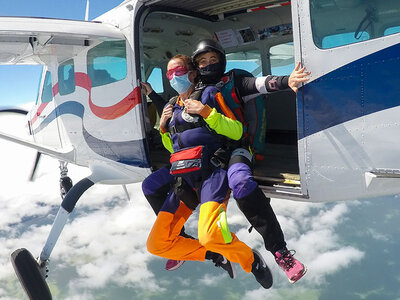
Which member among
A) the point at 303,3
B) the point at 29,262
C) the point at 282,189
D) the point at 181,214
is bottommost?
the point at 29,262

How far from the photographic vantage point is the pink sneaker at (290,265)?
9.84ft

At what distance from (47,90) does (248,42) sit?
11.1ft

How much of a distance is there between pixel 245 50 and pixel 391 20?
3690 mm

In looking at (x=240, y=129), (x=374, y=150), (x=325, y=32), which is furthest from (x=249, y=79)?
(x=374, y=150)

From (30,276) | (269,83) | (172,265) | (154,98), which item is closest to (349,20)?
(269,83)

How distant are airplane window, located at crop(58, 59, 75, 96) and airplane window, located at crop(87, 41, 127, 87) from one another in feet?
1.43

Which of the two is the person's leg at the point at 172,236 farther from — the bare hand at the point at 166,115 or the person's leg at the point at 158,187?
the bare hand at the point at 166,115

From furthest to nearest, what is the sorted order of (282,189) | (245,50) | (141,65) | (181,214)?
(245,50) → (141,65) → (181,214) → (282,189)

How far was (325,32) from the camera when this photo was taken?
2789 millimetres

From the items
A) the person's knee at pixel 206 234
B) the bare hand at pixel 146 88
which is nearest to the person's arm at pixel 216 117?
the person's knee at pixel 206 234

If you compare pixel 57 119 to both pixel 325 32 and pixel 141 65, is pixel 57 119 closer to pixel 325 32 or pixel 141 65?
pixel 141 65

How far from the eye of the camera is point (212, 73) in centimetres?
346

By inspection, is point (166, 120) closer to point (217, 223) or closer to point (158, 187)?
point (158, 187)

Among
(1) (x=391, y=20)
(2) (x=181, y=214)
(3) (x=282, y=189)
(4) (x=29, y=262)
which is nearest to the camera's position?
(1) (x=391, y=20)
